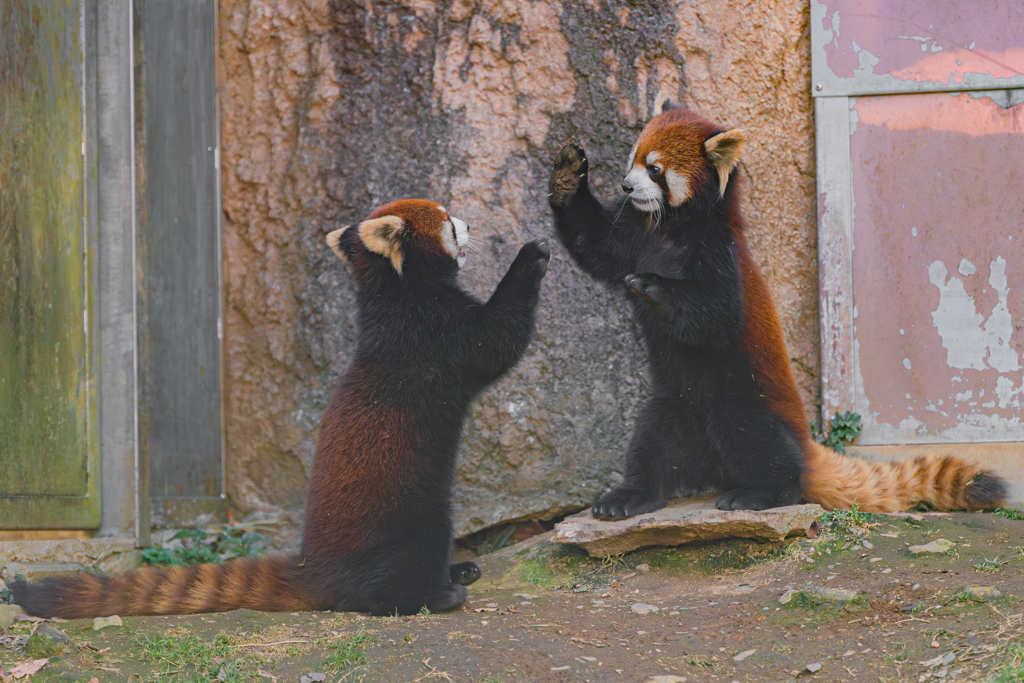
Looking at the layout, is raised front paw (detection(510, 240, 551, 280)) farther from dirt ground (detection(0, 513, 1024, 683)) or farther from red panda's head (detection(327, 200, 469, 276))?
dirt ground (detection(0, 513, 1024, 683))

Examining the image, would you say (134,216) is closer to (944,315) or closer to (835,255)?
(835,255)

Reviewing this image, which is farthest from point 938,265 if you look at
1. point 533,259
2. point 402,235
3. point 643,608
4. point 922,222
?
point 402,235

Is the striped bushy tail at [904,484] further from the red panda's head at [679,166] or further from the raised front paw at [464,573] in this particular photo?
the raised front paw at [464,573]

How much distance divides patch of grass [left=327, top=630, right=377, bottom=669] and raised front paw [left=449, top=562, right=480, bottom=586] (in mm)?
984

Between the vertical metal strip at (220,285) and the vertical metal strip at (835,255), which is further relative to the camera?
the vertical metal strip at (220,285)

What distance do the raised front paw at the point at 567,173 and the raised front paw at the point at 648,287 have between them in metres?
0.70

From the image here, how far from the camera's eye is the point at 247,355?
5.55 meters

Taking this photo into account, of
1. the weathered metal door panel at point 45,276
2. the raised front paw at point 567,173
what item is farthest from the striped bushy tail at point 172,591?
the raised front paw at point 567,173

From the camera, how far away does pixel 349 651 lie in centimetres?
310

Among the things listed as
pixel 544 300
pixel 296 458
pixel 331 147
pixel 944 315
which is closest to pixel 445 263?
pixel 544 300

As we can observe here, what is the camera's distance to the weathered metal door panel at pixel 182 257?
5551 mm

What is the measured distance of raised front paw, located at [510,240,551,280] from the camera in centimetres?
403

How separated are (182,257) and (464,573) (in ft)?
9.81

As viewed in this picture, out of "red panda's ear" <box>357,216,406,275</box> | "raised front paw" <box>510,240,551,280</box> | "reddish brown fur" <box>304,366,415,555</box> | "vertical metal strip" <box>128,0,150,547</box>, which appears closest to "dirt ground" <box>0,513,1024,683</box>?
"reddish brown fur" <box>304,366,415,555</box>
